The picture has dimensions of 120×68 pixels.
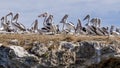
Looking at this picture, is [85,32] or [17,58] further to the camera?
[85,32]

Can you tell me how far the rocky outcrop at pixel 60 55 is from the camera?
41062mm

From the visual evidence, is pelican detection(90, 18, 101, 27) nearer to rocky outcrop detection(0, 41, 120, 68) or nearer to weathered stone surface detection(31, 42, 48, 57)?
rocky outcrop detection(0, 41, 120, 68)

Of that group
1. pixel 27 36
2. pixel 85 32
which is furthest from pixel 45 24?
pixel 27 36

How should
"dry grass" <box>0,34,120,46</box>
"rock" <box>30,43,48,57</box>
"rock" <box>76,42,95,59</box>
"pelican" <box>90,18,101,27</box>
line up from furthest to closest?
"pelican" <box>90,18,101,27</box>
"dry grass" <box>0,34,120,46</box>
"rock" <box>76,42,95,59</box>
"rock" <box>30,43,48,57</box>

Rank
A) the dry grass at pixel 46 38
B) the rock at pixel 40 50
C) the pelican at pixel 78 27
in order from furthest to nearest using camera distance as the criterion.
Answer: the pelican at pixel 78 27, the dry grass at pixel 46 38, the rock at pixel 40 50

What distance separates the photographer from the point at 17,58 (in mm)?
41031

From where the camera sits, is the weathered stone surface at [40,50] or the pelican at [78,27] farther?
the pelican at [78,27]

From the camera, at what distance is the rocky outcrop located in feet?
135

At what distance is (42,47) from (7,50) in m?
1.87

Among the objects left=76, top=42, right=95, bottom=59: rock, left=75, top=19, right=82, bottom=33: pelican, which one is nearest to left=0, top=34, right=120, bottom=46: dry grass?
left=76, top=42, right=95, bottom=59: rock

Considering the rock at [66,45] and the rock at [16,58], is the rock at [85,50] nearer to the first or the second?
the rock at [66,45]

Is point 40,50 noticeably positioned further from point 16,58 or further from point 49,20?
point 49,20


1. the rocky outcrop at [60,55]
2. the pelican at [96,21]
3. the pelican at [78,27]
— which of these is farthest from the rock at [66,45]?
the pelican at [96,21]

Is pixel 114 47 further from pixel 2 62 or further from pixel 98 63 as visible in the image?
pixel 2 62
